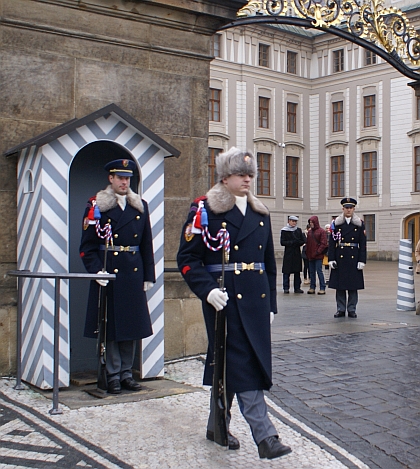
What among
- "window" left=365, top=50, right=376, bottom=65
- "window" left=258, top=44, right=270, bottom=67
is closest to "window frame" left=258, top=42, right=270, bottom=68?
"window" left=258, top=44, right=270, bottom=67

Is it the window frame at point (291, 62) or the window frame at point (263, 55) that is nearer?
the window frame at point (263, 55)

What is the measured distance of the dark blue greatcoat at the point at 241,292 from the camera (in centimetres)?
448

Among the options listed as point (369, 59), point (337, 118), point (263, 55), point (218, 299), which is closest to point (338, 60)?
point (369, 59)

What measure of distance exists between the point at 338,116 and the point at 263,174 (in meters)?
5.60

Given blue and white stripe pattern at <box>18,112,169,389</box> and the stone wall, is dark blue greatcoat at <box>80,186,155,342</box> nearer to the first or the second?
blue and white stripe pattern at <box>18,112,169,389</box>

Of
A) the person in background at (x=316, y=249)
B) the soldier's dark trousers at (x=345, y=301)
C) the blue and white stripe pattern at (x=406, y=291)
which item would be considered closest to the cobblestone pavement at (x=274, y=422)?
the soldier's dark trousers at (x=345, y=301)

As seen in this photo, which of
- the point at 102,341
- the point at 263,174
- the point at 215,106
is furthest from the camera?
the point at 263,174

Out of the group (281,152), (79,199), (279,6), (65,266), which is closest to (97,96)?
(79,199)

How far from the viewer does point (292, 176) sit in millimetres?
46344

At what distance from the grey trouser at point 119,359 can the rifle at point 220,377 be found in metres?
1.67

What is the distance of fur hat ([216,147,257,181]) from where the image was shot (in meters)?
4.61

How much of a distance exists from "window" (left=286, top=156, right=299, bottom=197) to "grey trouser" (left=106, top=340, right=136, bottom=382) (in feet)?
133

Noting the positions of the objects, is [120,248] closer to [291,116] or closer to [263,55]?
[263,55]

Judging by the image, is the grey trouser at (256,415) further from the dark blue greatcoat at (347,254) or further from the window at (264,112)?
the window at (264,112)
